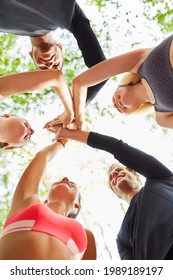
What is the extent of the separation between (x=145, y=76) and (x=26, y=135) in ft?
1.99

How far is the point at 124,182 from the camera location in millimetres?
1812

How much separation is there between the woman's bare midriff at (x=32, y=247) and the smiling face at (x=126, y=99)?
28.3 inches

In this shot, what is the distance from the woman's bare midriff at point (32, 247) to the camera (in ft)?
2.94

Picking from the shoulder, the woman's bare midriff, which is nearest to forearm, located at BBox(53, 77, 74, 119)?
the shoulder

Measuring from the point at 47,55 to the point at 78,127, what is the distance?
0.39 m

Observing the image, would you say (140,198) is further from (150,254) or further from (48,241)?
(48,241)

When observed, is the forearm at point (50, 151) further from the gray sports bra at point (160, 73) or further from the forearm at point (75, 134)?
the gray sports bra at point (160, 73)

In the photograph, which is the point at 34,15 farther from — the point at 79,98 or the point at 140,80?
the point at 140,80

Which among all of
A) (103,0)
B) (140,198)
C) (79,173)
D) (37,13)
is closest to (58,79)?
(37,13)

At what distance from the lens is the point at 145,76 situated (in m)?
1.36

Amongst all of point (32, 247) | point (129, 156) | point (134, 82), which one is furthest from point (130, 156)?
point (32, 247)

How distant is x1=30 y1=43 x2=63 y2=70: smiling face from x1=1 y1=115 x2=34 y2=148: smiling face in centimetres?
31
